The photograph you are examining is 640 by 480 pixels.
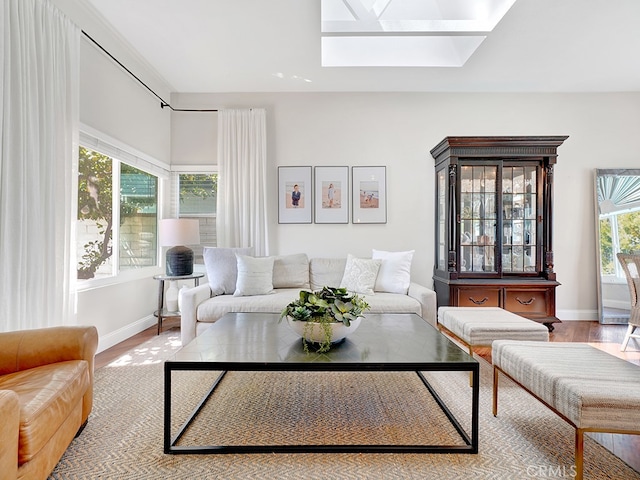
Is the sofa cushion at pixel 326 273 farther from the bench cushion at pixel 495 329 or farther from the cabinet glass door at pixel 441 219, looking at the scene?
the bench cushion at pixel 495 329

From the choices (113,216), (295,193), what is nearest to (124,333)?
(113,216)

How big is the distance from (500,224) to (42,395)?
13.5 feet

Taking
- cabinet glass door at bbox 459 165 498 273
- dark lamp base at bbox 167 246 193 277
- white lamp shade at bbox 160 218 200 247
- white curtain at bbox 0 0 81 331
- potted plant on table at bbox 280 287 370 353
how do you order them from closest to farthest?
potted plant on table at bbox 280 287 370 353, white curtain at bbox 0 0 81 331, white lamp shade at bbox 160 218 200 247, dark lamp base at bbox 167 246 193 277, cabinet glass door at bbox 459 165 498 273

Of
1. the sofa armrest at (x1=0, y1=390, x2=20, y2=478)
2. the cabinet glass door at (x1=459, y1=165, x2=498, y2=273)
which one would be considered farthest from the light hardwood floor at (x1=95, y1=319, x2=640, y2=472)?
the sofa armrest at (x1=0, y1=390, x2=20, y2=478)

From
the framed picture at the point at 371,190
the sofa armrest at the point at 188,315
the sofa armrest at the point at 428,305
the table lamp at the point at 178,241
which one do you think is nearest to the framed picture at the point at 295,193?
the framed picture at the point at 371,190

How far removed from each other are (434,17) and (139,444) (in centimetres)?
379

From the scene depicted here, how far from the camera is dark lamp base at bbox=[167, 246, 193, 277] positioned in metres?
3.79

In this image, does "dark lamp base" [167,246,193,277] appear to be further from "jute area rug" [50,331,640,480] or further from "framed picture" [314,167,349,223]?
"framed picture" [314,167,349,223]

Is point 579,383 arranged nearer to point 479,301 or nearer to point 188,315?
point 479,301

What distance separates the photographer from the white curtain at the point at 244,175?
4266 millimetres

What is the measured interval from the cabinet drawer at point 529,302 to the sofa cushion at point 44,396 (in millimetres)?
3891

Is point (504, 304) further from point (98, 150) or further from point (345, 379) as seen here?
point (98, 150)

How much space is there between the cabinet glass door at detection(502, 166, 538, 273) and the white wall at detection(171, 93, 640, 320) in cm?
64

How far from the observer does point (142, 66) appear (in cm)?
368
